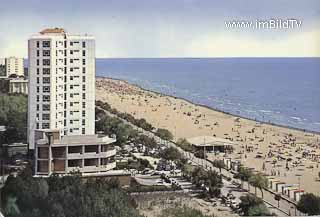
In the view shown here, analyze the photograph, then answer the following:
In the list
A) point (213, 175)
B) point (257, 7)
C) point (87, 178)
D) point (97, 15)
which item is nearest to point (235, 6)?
point (257, 7)

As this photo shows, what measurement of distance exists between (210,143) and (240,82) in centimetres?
33

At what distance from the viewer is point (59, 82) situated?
2809 mm

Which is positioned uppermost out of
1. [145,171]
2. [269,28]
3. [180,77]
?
[269,28]

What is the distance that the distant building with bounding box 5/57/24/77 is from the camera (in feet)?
9.06

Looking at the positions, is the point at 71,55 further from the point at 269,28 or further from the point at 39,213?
the point at 269,28

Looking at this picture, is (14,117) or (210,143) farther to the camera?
(210,143)

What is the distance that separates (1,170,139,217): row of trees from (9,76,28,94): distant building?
0.39m

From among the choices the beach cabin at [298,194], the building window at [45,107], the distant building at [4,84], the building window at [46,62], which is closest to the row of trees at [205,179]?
the beach cabin at [298,194]

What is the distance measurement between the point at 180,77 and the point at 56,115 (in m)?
0.62

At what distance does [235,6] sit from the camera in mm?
2805

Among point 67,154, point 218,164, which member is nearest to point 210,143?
point 218,164

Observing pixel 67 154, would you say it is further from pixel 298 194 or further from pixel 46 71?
pixel 298 194

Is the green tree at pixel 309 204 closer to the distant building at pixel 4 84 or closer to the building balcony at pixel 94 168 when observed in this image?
the building balcony at pixel 94 168

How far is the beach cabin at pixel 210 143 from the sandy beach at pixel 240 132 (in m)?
0.03
